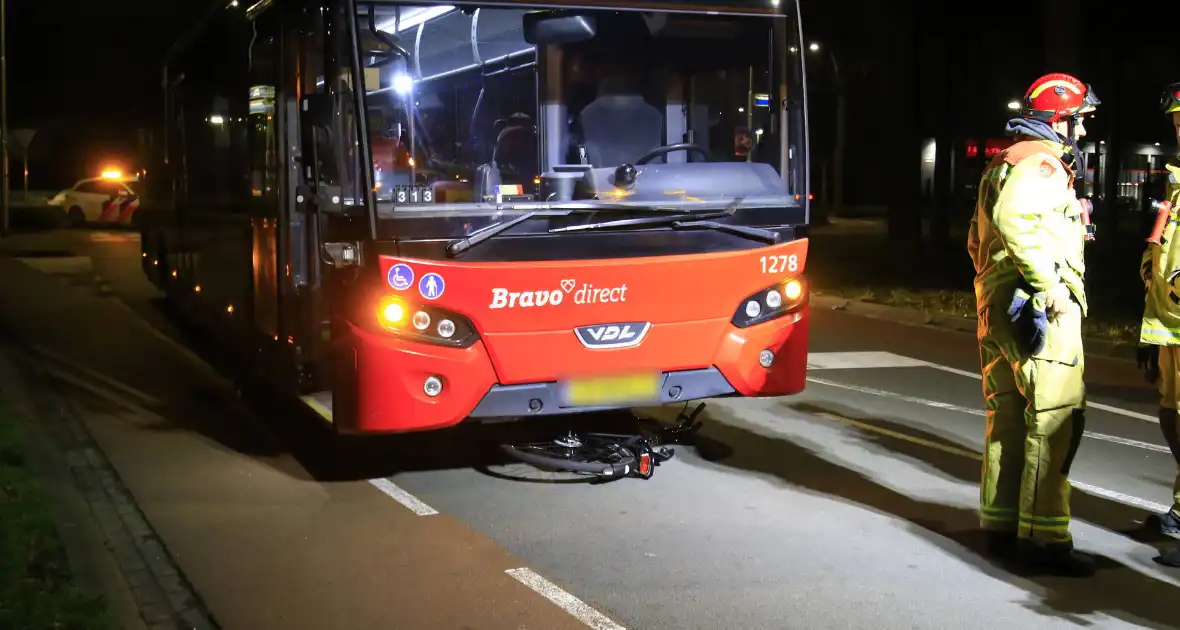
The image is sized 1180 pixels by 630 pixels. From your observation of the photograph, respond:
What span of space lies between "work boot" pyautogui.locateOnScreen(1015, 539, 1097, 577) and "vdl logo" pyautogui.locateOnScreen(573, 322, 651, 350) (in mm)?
2204

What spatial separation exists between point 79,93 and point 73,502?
54503 mm

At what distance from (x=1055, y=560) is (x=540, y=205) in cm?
293

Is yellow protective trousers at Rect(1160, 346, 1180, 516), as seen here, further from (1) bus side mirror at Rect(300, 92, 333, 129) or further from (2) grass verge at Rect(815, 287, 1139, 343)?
(2) grass verge at Rect(815, 287, 1139, 343)

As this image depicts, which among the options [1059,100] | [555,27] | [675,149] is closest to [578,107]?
[555,27]

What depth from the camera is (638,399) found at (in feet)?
22.8

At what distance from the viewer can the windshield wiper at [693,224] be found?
6.74 meters

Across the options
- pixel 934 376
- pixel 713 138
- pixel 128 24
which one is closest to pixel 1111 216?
pixel 934 376

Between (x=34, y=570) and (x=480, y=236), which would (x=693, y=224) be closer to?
(x=480, y=236)

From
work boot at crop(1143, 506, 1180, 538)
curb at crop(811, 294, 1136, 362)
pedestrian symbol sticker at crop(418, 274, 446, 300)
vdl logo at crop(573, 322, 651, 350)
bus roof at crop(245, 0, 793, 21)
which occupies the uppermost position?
bus roof at crop(245, 0, 793, 21)

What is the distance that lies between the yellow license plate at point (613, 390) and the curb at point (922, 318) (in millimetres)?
6821

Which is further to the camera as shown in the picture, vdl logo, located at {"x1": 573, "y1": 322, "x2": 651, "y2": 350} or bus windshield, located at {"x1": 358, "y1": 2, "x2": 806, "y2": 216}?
vdl logo, located at {"x1": 573, "y1": 322, "x2": 651, "y2": 350}

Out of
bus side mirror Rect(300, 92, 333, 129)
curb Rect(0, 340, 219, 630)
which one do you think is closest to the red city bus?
bus side mirror Rect(300, 92, 333, 129)

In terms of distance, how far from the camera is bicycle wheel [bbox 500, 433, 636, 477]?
23.8 feet

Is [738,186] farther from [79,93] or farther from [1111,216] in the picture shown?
[79,93]
